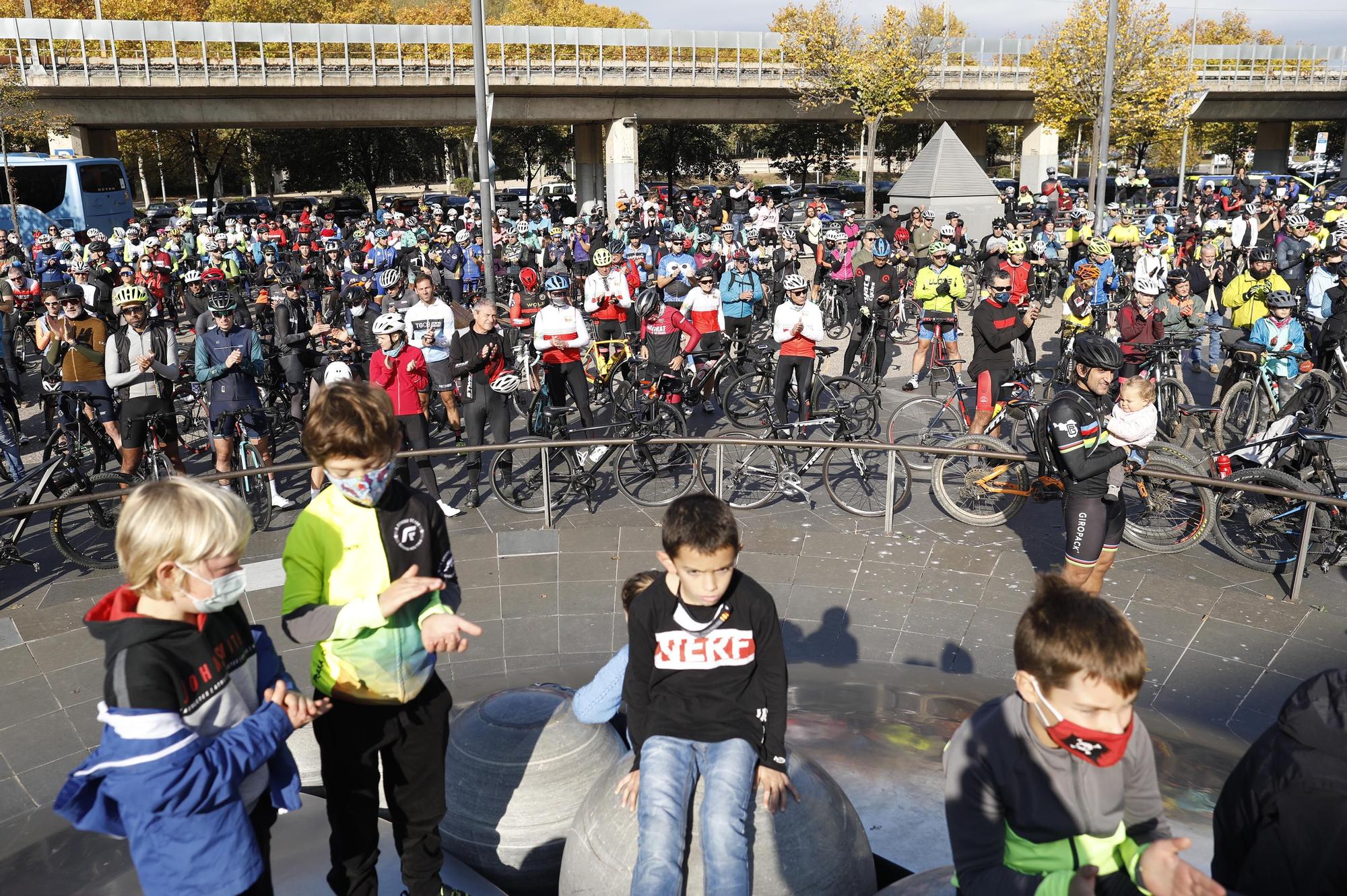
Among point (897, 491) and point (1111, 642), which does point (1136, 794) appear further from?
point (897, 491)

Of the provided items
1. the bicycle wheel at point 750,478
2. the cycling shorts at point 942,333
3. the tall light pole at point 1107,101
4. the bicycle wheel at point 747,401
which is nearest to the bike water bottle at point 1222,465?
the bicycle wheel at point 750,478

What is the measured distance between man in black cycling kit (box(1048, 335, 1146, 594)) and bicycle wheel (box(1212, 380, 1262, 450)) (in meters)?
5.29

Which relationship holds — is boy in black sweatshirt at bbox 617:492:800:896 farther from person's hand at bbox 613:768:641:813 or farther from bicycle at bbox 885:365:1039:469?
bicycle at bbox 885:365:1039:469

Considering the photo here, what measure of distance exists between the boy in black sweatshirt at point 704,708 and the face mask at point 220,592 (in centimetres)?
130

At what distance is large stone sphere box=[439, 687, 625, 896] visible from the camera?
4688 millimetres

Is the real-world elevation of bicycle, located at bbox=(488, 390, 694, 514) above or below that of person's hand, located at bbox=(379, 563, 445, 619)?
below

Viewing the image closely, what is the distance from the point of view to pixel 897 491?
31.6 feet

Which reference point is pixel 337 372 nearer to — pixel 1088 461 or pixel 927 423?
pixel 927 423

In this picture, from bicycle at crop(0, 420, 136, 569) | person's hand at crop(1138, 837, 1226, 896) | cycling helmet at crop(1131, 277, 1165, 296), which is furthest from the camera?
cycling helmet at crop(1131, 277, 1165, 296)

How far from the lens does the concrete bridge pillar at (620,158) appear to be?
52.3 metres

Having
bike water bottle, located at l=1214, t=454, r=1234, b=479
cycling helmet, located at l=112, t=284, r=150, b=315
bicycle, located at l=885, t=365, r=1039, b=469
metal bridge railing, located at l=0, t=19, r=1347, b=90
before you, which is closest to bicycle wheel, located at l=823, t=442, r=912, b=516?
bicycle, located at l=885, t=365, r=1039, b=469

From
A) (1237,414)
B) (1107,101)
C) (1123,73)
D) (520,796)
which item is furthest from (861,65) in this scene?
(520,796)

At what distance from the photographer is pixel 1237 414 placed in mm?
11953

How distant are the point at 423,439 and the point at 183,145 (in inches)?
2321
